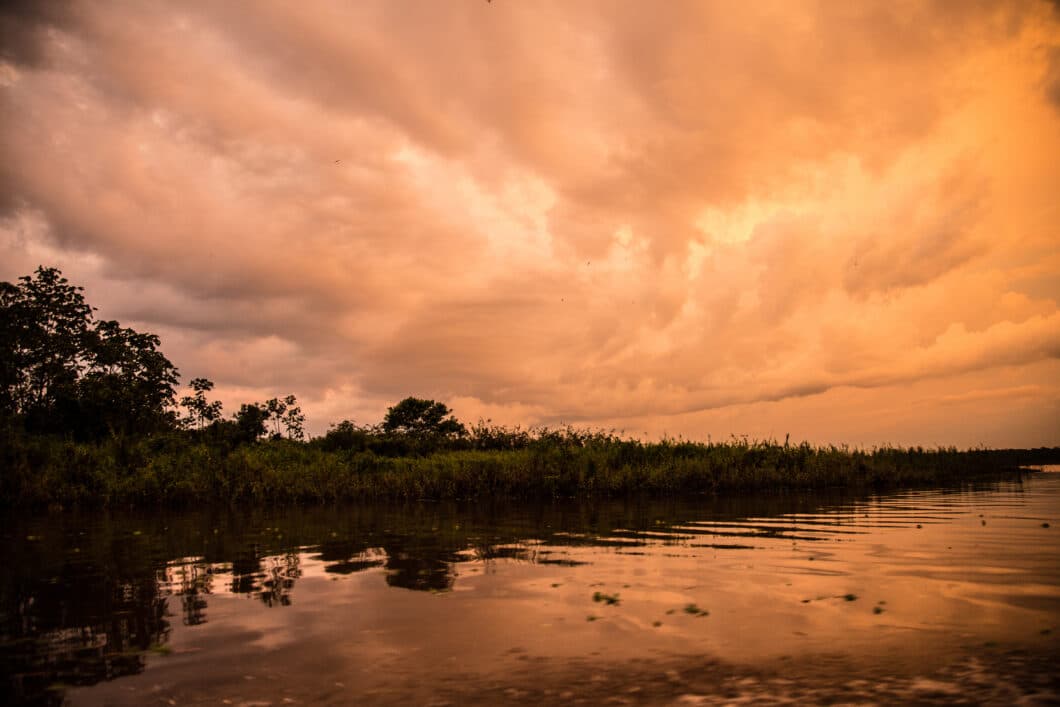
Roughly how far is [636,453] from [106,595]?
85.4 ft

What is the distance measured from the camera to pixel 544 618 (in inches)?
269

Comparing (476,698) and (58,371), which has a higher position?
(58,371)

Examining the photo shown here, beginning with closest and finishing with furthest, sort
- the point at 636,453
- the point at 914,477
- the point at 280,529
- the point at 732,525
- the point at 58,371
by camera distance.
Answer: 1. the point at 732,525
2. the point at 280,529
3. the point at 636,453
4. the point at 914,477
5. the point at 58,371

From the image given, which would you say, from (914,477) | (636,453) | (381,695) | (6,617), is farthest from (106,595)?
(914,477)

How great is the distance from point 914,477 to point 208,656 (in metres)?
36.8

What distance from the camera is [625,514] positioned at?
1942 cm

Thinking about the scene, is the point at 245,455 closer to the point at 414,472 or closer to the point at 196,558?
the point at 414,472

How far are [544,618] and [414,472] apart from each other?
896 inches

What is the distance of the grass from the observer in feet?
84.9

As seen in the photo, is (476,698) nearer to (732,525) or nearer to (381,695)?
(381,695)

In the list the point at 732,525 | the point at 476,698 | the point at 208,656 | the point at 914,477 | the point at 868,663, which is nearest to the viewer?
the point at 476,698

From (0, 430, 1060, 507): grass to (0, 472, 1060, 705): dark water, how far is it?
1254cm

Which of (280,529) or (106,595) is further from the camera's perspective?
(280,529)

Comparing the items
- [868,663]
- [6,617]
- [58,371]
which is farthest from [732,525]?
[58,371]
